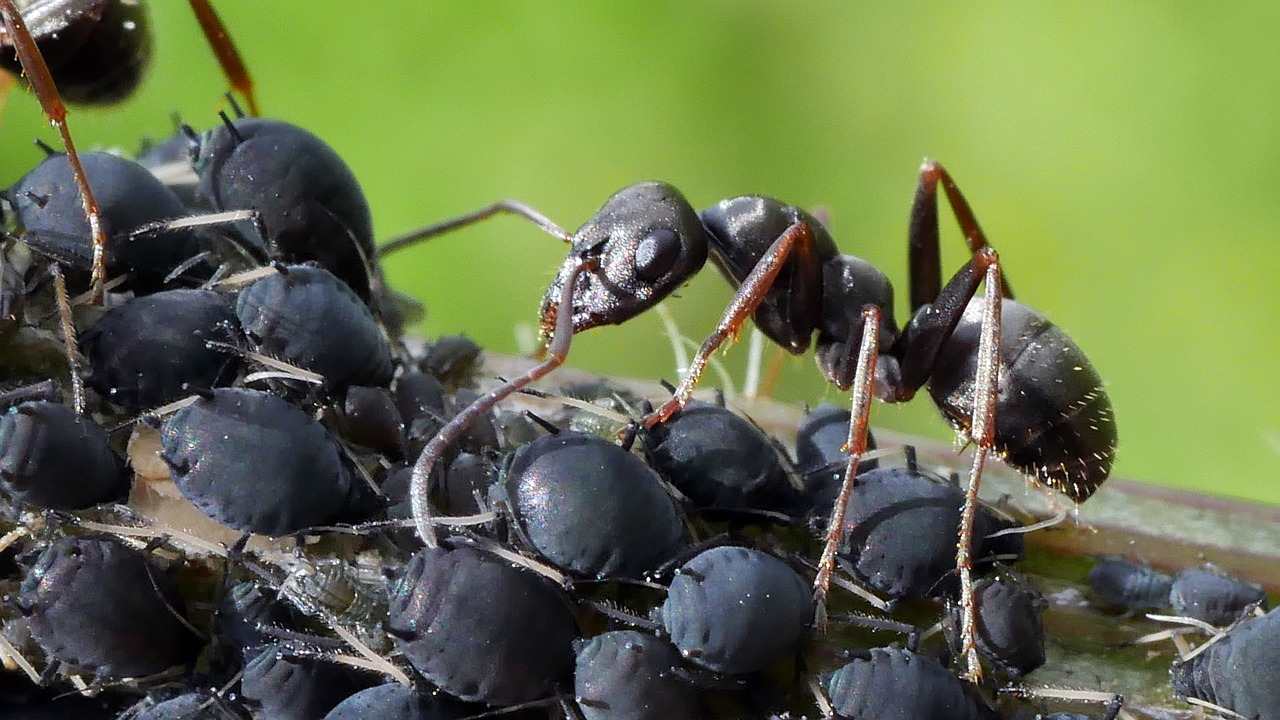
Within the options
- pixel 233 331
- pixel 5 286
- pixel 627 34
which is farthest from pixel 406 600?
pixel 627 34

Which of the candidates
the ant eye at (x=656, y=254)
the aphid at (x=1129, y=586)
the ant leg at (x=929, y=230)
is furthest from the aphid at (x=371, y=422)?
the ant leg at (x=929, y=230)

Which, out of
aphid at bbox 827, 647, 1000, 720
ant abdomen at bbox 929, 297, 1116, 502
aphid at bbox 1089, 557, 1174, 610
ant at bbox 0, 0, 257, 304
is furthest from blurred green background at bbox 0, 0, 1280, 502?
aphid at bbox 827, 647, 1000, 720

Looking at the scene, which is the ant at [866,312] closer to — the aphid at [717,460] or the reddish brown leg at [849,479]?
the reddish brown leg at [849,479]

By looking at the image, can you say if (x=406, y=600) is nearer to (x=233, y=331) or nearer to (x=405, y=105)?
(x=233, y=331)

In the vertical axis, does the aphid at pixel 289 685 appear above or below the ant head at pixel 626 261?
below

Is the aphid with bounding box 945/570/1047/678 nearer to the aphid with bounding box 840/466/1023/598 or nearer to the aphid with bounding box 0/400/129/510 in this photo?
the aphid with bounding box 840/466/1023/598

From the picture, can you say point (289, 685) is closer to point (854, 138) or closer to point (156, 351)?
point (156, 351)

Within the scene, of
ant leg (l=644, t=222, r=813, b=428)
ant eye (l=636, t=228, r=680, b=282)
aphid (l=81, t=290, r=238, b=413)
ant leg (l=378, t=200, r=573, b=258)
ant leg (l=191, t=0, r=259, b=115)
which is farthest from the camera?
ant leg (l=191, t=0, r=259, b=115)
